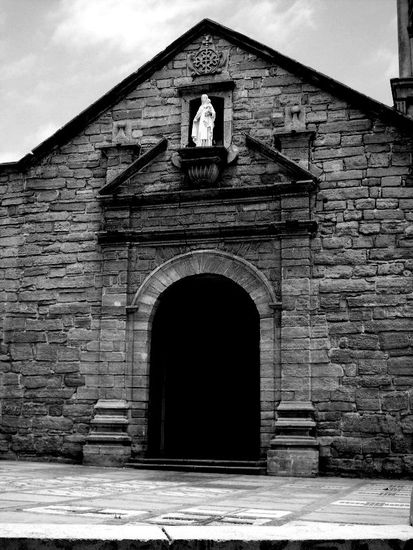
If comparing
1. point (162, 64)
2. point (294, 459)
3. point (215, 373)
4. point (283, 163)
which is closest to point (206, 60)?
point (162, 64)

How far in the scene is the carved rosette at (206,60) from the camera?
12.5m

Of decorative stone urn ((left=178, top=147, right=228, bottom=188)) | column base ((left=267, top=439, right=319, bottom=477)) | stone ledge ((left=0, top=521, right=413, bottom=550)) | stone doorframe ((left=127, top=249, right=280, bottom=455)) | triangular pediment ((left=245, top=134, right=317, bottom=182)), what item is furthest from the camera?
decorative stone urn ((left=178, top=147, right=228, bottom=188))

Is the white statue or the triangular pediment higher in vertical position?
the white statue

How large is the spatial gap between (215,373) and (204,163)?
4474 mm

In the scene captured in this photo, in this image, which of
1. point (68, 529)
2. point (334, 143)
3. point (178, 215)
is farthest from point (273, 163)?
point (68, 529)

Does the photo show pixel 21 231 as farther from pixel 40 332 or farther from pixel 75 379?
pixel 75 379

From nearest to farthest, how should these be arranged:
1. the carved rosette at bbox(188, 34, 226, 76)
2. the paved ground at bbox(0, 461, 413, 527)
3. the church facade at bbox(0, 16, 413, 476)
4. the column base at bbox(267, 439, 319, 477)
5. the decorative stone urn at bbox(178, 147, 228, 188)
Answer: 1. the paved ground at bbox(0, 461, 413, 527)
2. the column base at bbox(267, 439, 319, 477)
3. the church facade at bbox(0, 16, 413, 476)
4. the decorative stone urn at bbox(178, 147, 228, 188)
5. the carved rosette at bbox(188, 34, 226, 76)

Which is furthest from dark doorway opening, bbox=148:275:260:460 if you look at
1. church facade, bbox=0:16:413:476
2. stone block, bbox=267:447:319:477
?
stone block, bbox=267:447:319:477

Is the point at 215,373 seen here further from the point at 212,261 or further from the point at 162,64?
the point at 162,64

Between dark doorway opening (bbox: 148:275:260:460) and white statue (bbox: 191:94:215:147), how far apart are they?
279 cm

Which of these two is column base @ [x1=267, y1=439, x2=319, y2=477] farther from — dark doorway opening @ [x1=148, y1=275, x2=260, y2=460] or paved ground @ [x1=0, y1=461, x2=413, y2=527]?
dark doorway opening @ [x1=148, y1=275, x2=260, y2=460]

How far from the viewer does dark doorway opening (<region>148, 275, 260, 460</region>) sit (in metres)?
13.4

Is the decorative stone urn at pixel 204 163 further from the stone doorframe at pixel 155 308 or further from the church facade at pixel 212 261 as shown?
the stone doorframe at pixel 155 308

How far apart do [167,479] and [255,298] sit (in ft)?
11.3
